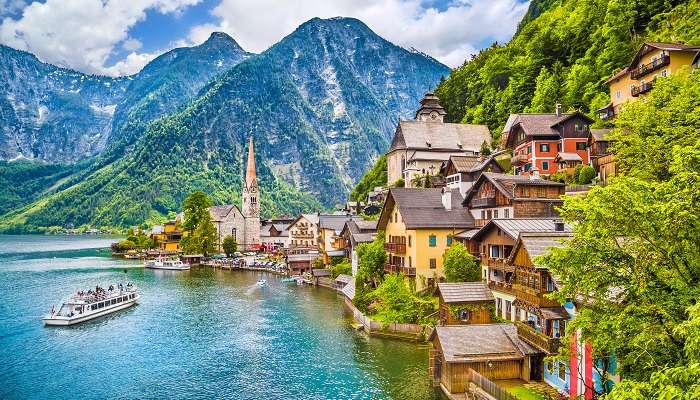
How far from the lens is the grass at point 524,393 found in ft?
86.4

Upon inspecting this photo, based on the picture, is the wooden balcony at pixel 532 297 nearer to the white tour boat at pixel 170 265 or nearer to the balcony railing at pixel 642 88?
the balcony railing at pixel 642 88

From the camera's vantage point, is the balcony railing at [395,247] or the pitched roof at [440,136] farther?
the pitched roof at [440,136]

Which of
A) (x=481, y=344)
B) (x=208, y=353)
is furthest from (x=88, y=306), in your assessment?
(x=481, y=344)

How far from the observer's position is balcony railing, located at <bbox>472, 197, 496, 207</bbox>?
1850 inches

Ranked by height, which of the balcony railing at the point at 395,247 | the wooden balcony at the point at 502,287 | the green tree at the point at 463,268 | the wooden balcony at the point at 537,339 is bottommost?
the wooden balcony at the point at 537,339

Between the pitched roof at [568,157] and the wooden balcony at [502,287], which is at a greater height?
the pitched roof at [568,157]

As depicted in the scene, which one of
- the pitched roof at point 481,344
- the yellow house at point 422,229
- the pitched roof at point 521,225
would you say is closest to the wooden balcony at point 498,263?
the pitched roof at point 521,225

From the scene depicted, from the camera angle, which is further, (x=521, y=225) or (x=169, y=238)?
(x=169, y=238)

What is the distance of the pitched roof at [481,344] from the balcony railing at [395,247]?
19.6 m

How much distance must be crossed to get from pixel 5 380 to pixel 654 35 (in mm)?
83898

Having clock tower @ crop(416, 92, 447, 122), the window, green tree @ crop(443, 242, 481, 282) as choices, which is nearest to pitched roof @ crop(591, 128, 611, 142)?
green tree @ crop(443, 242, 481, 282)

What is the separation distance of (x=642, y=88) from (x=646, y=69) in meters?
2.08

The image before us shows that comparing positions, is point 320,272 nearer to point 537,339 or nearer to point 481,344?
point 481,344

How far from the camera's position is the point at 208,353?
138ft
